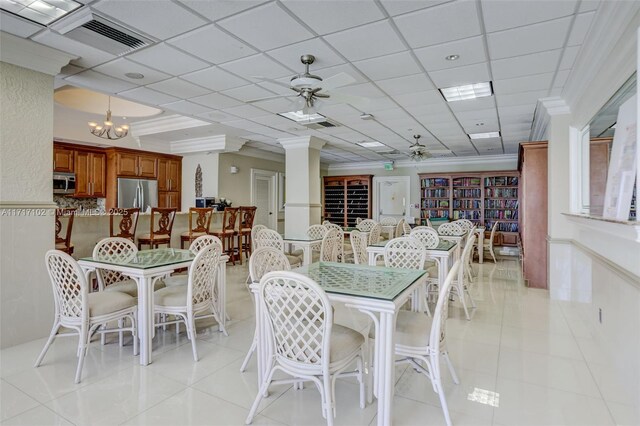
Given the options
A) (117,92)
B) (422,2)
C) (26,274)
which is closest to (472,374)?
(422,2)

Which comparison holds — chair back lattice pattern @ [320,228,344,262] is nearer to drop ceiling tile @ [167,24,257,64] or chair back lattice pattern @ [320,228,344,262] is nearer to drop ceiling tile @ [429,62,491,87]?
drop ceiling tile @ [429,62,491,87]

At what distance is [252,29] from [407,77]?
69.5 inches

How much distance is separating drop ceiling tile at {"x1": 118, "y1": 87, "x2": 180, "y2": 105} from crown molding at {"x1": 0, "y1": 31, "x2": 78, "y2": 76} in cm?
95

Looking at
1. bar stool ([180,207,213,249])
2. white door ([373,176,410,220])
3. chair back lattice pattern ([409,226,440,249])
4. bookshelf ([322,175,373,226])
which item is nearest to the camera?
chair back lattice pattern ([409,226,440,249])

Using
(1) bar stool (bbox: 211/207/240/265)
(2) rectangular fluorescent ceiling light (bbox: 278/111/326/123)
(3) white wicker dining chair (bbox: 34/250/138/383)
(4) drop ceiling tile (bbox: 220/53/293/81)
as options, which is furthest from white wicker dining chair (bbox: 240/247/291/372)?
(1) bar stool (bbox: 211/207/240/265)

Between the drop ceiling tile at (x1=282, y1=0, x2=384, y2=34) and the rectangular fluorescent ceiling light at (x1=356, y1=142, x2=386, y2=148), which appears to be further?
the rectangular fluorescent ceiling light at (x1=356, y1=142, x2=386, y2=148)

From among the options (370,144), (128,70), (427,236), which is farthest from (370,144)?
(128,70)

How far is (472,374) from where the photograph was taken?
2514mm

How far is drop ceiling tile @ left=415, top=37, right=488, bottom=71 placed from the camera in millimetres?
2947

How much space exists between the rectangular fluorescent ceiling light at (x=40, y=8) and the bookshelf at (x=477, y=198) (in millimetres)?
8162

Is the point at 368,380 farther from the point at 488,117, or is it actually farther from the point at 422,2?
the point at 488,117

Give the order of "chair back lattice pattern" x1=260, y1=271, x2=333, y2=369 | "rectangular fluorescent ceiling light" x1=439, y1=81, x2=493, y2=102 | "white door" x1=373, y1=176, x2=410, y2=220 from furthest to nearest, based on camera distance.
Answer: "white door" x1=373, y1=176, x2=410, y2=220 → "rectangular fluorescent ceiling light" x1=439, y1=81, x2=493, y2=102 → "chair back lattice pattern" x1=260, y1=271, x2=333, y2=369

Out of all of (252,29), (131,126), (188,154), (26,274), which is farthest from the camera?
(188,154)

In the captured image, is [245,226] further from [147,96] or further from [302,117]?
[147,96]
